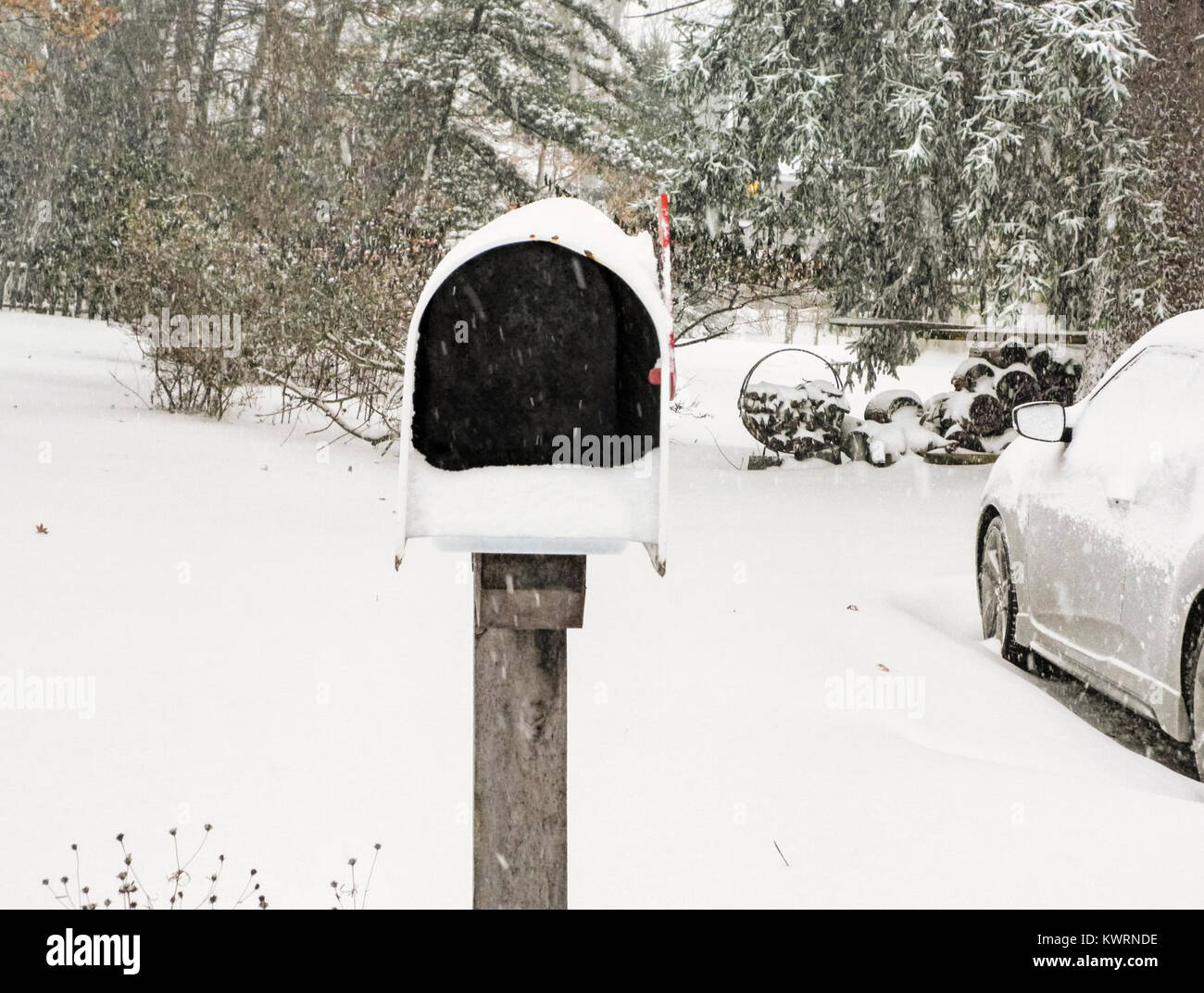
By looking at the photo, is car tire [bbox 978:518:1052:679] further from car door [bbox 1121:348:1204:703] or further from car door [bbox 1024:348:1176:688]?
car door [bbox 1121:348:1204:703]

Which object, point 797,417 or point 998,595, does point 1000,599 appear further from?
point 797,417

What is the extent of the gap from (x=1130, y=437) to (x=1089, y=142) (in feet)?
28.3

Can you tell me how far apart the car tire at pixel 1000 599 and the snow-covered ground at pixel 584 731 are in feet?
0.50

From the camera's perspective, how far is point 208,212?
13.8 meters

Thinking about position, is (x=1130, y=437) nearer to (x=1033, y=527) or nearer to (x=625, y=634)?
(x=1033, y=527)

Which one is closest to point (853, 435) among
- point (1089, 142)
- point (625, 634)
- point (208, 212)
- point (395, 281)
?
point (1089, 142)

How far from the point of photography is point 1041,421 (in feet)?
18.0

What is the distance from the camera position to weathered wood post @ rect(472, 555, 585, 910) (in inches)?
96.8

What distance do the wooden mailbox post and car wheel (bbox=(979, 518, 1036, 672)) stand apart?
158 inches

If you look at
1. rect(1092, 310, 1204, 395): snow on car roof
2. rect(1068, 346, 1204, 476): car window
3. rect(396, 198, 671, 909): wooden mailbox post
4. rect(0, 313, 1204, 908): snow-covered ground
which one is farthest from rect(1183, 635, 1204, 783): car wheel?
rect(396, 198, 671, 909): wooden mailbox post

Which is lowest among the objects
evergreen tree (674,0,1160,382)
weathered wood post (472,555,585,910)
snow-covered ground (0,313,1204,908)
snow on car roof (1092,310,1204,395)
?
snow-covered ground (0,313,1204,908)

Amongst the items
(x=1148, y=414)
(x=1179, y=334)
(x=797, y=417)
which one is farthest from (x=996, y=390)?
(x=1148, y=414)

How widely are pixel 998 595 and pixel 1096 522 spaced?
134 cm

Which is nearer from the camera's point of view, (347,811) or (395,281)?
(347,811)
